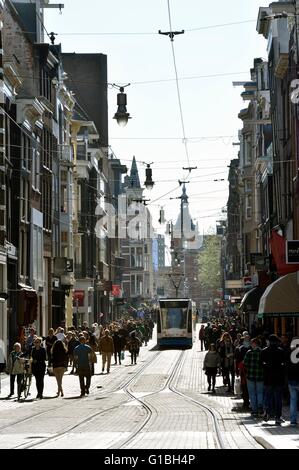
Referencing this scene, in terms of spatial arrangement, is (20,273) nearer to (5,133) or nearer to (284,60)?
(5,133)

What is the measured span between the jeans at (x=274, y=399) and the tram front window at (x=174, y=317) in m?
47.8

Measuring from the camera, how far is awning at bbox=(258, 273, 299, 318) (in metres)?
36.3

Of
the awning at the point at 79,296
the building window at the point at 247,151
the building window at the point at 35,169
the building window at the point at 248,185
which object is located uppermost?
the building window at the point at 247,151

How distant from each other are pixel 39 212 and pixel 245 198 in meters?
38.3

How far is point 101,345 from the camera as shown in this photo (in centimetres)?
4988

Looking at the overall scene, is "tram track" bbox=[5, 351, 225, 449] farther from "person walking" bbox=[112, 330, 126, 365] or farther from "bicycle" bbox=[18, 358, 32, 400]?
"bicycle" bbox=[18, 358, 32, 400]

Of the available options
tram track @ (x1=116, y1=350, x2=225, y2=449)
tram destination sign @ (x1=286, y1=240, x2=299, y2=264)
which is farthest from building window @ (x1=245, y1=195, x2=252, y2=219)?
tram destination sign @ (x1=286, y1=240, x2=299, y2=264)

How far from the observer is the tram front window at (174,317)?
248ft

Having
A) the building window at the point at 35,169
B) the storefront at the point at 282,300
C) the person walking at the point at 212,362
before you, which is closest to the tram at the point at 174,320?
the building window at the point at 35,169

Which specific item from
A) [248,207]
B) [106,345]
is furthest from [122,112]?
[248,207]

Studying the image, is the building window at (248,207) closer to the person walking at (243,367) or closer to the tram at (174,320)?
the tram at (174,320)

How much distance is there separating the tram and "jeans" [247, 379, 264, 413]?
46.3 metres

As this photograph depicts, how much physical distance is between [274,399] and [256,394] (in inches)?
62.4
